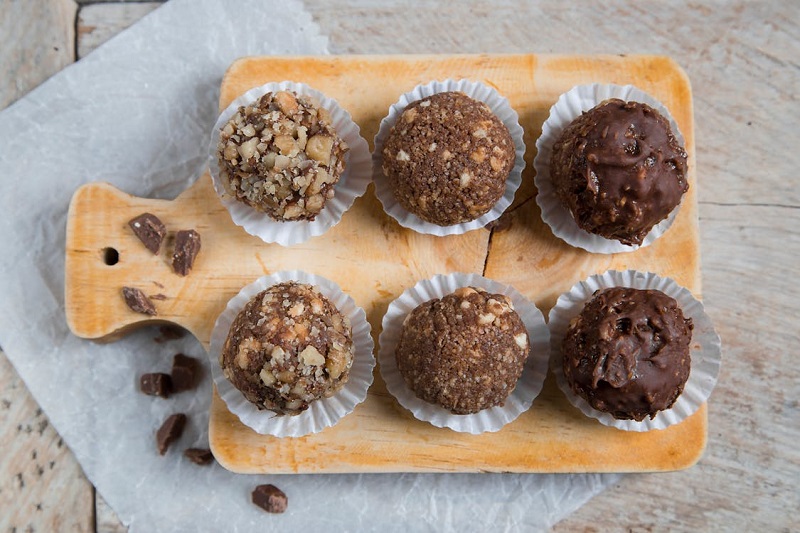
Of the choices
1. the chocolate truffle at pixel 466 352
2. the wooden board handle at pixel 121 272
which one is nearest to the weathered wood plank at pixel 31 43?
the wooden board handle at pixel 121 272

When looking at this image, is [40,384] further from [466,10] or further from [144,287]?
[466,10]

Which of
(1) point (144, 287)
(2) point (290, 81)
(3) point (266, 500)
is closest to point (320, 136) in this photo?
(2) point (290, 81)

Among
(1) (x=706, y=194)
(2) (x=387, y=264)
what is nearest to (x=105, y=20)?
(2) (x=387, y=264)

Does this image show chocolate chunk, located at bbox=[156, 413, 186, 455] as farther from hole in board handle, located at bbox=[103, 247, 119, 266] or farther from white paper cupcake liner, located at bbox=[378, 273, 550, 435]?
white paper cupcake liner, located at bbox=[378, 273, 550, 435]

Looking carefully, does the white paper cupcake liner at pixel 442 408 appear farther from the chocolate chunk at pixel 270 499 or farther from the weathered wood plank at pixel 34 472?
the weathered wood plank at pixel 34 472

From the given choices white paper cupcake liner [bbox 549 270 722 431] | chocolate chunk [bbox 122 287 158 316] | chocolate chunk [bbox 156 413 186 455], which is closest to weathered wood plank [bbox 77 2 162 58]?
chocolate chunk [bbox 122 287 158 316]

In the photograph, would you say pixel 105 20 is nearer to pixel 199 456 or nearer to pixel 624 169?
pixel 199 456
